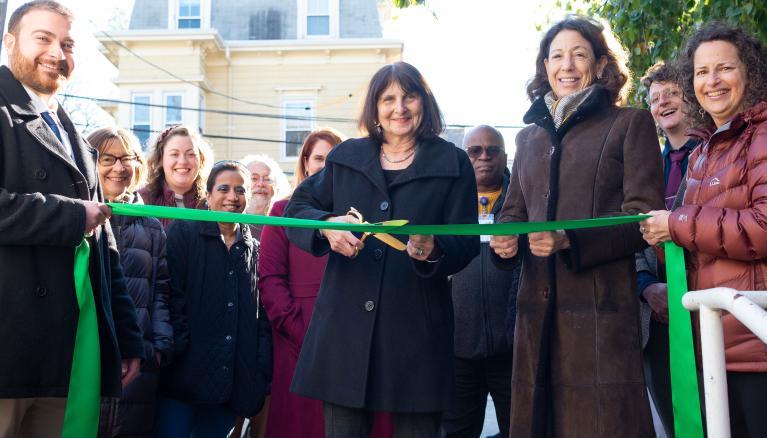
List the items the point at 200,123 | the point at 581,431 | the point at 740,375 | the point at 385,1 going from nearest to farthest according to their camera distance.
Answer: the point at 740,375 → the point at 581,431 → the point at 385,1 → the point at 200,123

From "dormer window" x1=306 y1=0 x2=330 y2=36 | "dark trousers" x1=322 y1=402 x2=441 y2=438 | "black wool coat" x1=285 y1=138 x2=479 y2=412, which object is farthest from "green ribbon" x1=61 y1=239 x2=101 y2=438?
"dormer window" x1=306 y1=0 x2=330 y2=36

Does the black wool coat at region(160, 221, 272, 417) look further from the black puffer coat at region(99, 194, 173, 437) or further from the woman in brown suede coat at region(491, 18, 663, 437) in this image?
the woman in brown suede coat at region(491, 18, 663, 437)

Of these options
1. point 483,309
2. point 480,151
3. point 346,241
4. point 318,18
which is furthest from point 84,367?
point 318,18

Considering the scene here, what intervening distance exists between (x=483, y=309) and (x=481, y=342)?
0.72 feet

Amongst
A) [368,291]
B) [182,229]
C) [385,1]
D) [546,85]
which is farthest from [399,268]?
[385,1]

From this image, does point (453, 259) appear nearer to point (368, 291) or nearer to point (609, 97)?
point (368, 291)

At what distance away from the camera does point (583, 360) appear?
12.2 feet

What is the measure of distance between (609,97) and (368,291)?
A: 145 centimetres

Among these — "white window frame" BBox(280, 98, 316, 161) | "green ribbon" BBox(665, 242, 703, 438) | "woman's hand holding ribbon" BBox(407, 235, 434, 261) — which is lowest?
"green ribbon" BBox(665, 242, 703, 438)

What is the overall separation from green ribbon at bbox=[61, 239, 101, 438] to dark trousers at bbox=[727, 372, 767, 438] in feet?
8.21

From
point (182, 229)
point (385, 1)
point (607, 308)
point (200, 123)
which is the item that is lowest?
point (607, 308)

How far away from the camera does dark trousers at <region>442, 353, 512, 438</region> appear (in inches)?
213

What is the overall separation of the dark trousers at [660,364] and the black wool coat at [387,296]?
4.57ft

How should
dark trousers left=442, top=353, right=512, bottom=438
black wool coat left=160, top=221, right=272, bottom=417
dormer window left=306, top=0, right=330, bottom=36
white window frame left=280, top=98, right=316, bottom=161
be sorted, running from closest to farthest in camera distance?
black wool coat left=160, top=221, right=272, bottom=417 < dark trousers left=442, top=353, right=512, bottom=438 < white window frame left=280, top=98, right=316, bottom=161 < dormer window left=306, top=0, right=330, bottom=36
